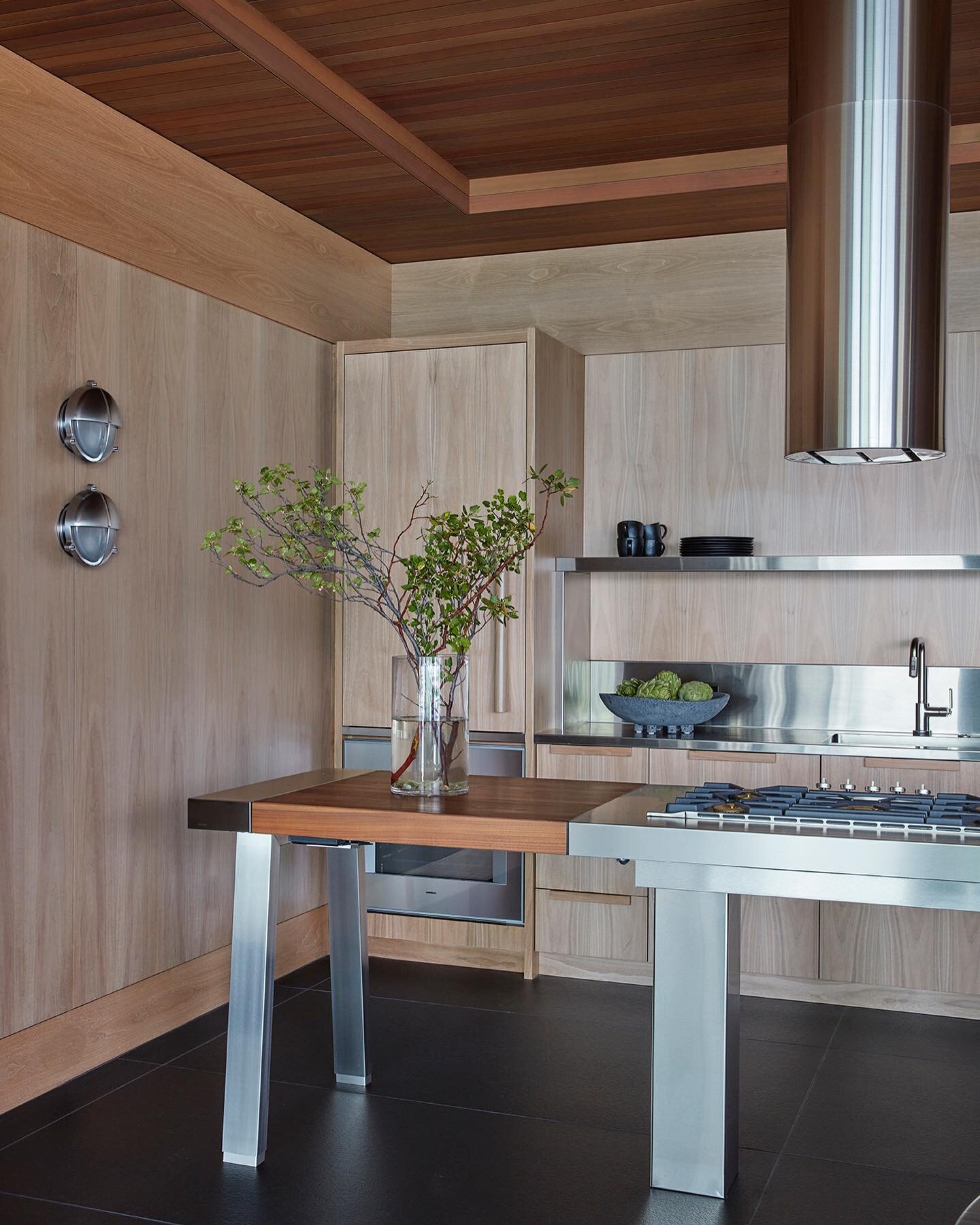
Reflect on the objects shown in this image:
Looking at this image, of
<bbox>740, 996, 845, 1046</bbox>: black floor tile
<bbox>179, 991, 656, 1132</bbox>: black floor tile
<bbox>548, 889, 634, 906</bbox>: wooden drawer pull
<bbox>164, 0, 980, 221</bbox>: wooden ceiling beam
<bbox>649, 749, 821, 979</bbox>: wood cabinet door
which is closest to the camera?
<bbox>179, 991, 656, 1132</bbox>: black floor tile

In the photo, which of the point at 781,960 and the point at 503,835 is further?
the point at 781,960

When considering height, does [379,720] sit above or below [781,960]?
above

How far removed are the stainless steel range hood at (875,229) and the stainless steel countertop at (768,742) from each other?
1535mm

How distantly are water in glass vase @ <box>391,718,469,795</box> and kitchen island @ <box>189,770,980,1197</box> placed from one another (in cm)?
6

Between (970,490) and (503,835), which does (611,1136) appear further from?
(970,490)

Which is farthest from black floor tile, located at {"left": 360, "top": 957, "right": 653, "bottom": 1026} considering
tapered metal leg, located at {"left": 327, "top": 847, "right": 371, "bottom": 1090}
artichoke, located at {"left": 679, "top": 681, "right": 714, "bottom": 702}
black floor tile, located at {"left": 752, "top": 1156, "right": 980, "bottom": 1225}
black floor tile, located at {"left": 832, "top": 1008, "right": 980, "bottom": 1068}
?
black floor tile, located at {"left": 752, "top": 1156, "right": 980, "bottom": 1225}

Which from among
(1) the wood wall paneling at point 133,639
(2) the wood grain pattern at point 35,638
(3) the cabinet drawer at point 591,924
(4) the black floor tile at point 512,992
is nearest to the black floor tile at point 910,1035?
(4) the black floor tile at point 512,992

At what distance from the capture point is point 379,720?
494 centimetres

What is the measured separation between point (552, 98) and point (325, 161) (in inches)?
32.6

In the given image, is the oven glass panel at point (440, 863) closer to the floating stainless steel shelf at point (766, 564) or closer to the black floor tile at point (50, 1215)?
the floating stainless steel shelf at point (766, 564)

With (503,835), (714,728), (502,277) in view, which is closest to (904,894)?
(503,835)

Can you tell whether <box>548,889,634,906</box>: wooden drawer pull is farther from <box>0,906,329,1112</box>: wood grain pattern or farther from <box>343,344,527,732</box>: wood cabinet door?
<box>0,906,329,1112</box>: wood grain pattern

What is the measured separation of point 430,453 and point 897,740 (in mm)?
2064

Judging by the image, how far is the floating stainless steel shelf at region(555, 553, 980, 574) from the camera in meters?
4.50
